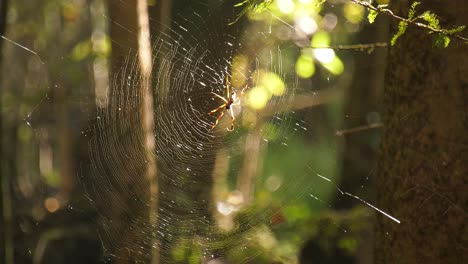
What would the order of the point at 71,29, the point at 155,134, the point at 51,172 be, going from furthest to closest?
the point at 71,29
the point at 51,172
the point at 155,134

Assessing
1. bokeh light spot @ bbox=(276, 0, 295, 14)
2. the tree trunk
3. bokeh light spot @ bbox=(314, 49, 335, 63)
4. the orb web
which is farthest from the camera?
bokeh light spot @ bbox=(276, 0, 295, 14)

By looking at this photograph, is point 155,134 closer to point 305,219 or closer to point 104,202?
point 104,202

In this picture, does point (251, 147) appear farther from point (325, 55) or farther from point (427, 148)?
point (427, 148)

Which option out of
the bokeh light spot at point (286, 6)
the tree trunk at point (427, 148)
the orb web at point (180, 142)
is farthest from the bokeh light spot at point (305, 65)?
the tree trunk at point (427, 148)

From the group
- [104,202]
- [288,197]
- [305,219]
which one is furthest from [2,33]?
[305,219]

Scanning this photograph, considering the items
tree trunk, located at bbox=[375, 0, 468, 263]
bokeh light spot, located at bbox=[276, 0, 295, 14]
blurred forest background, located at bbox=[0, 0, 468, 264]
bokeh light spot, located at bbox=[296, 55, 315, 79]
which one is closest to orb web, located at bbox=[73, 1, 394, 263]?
blurred forest background, located at bbox=[0, 0, 468, 264]

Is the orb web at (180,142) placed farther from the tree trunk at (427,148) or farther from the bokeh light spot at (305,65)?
the tree trunk at (427,148)

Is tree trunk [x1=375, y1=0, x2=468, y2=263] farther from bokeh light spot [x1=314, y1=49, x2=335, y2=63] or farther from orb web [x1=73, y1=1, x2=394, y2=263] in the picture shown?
bokeh light spot [x1=314, y1=49, x2=335, y2=63]
